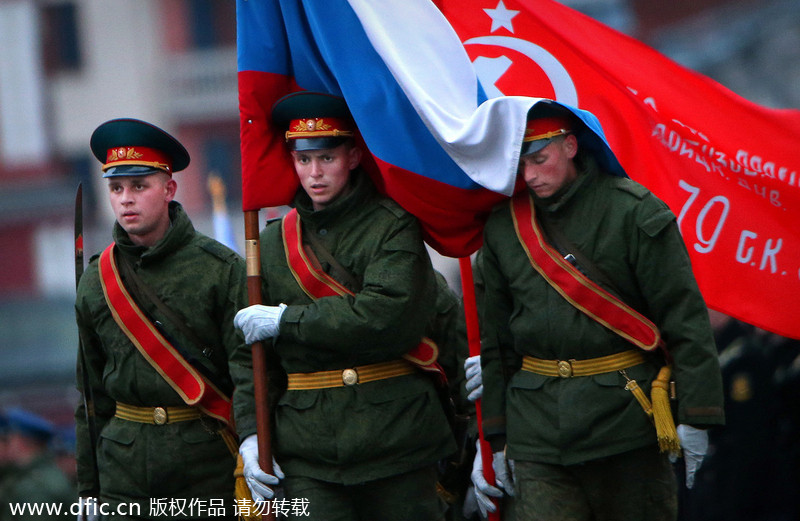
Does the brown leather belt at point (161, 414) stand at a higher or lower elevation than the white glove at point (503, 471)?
higher

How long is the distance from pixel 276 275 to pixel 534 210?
3.82ft

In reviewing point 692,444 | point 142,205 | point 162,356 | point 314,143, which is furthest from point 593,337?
point 142,205

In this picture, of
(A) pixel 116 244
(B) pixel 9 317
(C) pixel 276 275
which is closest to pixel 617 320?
(C) pixel 276 275

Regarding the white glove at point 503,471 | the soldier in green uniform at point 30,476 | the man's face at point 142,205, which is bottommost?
the soldier in green uniform at point 30,476

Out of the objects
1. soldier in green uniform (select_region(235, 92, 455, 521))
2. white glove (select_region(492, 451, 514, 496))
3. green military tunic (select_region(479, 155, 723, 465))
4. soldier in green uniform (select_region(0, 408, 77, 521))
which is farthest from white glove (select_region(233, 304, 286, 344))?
soldier in green uniform (select_region(0, 408, 77, 521))

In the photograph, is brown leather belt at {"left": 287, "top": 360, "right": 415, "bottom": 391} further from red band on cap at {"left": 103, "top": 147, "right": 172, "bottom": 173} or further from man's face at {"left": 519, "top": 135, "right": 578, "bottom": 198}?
red band on cap at {"left": 103, "top": 147, "right": 172, "bottom": 173}

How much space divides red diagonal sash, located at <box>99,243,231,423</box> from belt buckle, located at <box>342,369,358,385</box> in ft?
2.50

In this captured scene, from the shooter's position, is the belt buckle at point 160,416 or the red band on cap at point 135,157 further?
the red band on cap at point 135,157

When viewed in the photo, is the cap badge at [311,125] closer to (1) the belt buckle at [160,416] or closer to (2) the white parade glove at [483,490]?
(1) the belt buckle at [160,416]

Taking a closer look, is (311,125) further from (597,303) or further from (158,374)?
(597,303)

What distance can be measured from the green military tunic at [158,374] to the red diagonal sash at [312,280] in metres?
0.44

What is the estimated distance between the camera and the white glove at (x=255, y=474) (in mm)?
5891

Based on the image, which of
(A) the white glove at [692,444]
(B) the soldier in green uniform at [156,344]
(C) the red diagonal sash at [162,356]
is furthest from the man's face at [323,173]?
(A) the white glove at [692,444]

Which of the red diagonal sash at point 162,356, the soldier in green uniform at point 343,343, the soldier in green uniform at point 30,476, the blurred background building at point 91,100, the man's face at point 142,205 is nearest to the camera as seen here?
the soldier in green uniform at point 343,343
